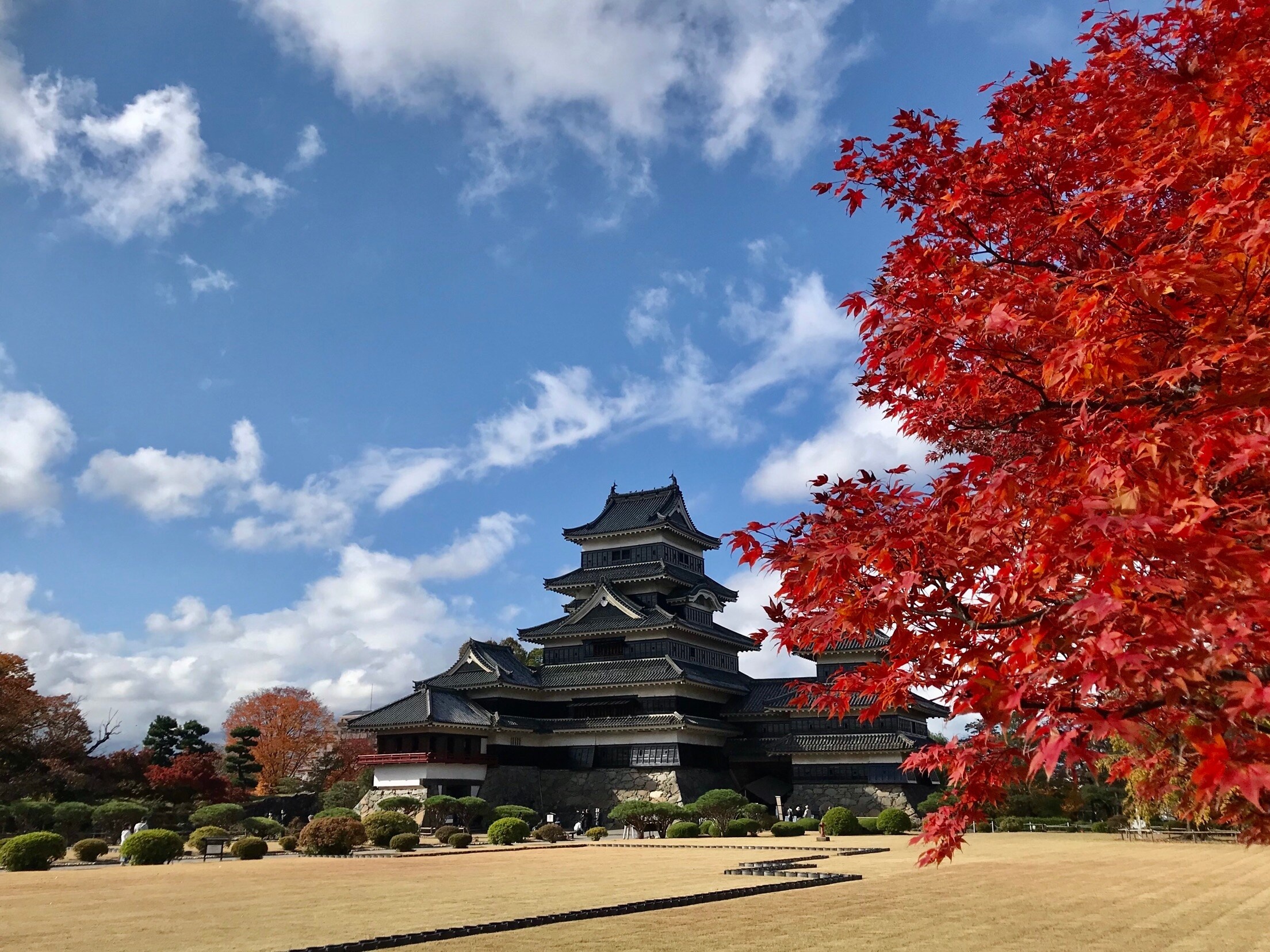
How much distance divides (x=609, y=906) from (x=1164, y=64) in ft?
39.8

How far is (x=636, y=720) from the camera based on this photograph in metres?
41.5

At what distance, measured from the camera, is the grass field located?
33.8 feet

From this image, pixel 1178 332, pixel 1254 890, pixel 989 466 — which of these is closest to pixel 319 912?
pixel 989 466

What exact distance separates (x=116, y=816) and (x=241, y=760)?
17525 mm

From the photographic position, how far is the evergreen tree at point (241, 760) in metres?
49.9

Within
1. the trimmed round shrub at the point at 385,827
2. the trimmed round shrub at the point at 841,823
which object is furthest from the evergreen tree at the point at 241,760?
the trimmed round shrub at the point at 841,823

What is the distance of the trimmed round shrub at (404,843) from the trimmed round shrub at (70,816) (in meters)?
13.3

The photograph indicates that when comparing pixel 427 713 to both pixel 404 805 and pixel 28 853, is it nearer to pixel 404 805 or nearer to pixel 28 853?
pixel 404 805

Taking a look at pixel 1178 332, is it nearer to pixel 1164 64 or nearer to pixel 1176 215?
pixel 1176 215

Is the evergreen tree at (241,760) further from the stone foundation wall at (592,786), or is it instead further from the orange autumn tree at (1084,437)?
the orange autumn tree at (1084,437)

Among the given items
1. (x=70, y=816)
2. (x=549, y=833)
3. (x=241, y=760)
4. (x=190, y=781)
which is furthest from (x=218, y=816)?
(x=241, y=760)

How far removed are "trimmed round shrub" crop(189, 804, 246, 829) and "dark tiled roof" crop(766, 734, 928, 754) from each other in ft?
78.7

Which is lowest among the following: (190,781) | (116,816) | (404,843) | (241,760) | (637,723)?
(404,843)

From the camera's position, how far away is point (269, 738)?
2349 inches
